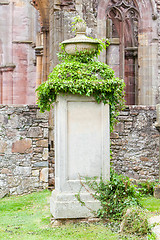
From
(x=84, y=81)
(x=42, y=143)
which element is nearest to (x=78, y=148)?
(x=84, y=81)

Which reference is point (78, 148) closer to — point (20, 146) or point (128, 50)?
point (20, 146)

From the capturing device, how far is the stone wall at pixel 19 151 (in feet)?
29.9

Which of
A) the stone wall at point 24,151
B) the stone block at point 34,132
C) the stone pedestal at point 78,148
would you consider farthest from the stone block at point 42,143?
the stone pedestal at point 78,148

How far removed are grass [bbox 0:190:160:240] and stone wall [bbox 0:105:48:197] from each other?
1147 millimetres

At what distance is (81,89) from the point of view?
5.77 m

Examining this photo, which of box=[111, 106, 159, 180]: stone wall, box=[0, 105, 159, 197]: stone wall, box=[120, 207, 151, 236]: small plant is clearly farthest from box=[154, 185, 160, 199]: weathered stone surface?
box=[0, 105, 159, 197]: stone wall

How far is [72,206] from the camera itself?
5664mm

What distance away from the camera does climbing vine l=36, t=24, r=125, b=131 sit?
5.73 m

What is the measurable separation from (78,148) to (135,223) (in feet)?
4.51

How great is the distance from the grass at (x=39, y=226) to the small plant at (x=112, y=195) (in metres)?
0.24

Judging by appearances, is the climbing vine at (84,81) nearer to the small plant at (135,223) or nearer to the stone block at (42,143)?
the small plant at (135,223)

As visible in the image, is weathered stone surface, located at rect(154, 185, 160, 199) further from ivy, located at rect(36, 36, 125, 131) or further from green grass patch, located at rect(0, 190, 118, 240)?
ivy, located at rect(36, 36, 125, 131)

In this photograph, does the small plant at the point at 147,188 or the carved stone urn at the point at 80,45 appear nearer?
the carved stone urn at the point at 80,45

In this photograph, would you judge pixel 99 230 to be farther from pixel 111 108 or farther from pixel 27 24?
pixel 27 24
